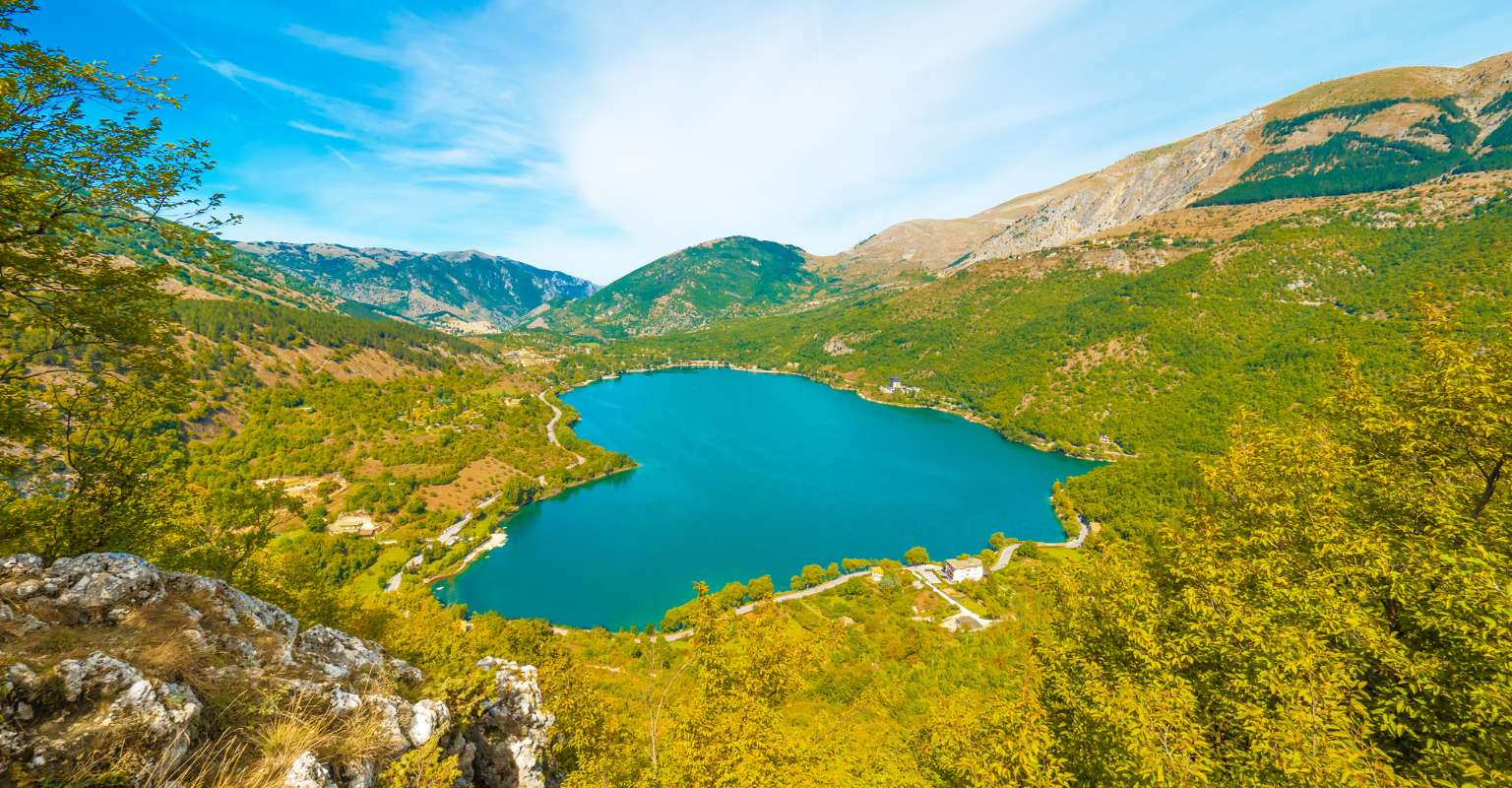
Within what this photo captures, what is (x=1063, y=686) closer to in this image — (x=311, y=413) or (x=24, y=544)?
→ (x=24, y=544)

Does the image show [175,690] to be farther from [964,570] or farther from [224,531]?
[964,570]

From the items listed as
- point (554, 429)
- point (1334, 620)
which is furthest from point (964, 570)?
point (554, 429)

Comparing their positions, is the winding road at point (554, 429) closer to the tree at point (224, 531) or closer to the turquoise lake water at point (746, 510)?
the turquoise lake water at point (746, 510)

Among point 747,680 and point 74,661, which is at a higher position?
point 74,661

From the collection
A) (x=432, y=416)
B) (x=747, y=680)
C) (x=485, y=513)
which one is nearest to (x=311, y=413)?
(x=432, y=416)

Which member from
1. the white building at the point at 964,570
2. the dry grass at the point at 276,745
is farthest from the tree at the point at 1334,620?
the white building at the point at 964,570
